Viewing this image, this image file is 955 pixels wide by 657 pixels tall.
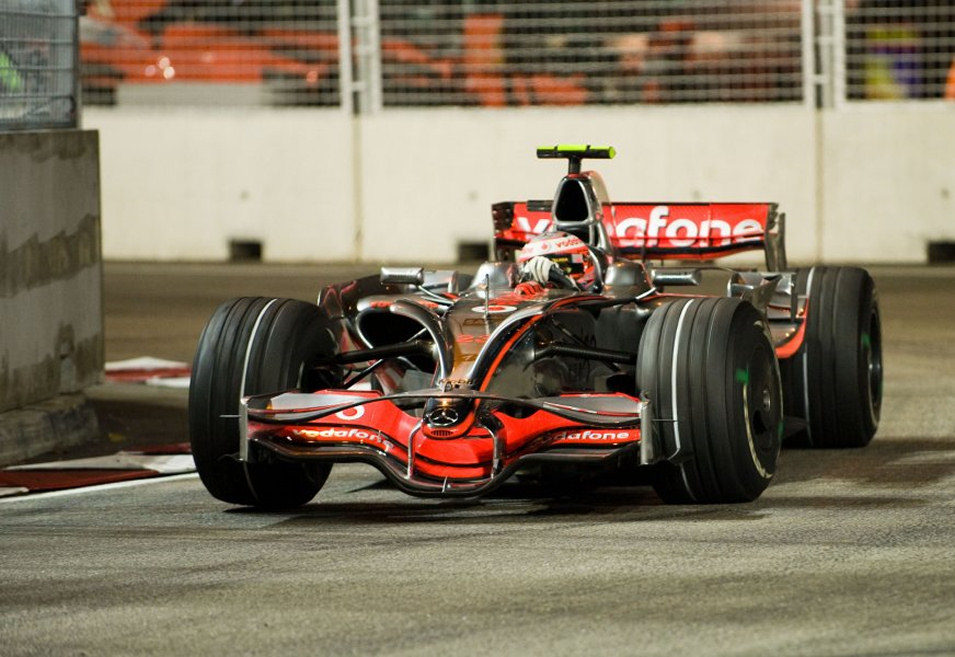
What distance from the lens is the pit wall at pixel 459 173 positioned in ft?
57.0

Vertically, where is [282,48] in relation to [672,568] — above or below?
above

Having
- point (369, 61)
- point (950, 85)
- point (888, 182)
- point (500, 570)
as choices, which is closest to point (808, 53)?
point (950, 85)

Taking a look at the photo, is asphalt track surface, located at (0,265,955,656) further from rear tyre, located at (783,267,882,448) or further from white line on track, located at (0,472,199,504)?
rear tyre, located at (783,267,882,448)

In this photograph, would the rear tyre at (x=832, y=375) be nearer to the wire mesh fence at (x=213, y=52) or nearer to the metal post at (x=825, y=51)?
the metal post at (x=825, y=51)

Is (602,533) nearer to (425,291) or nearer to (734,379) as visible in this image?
(734,379)

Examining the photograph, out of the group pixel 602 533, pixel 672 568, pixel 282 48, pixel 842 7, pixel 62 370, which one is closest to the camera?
pixel 672 568

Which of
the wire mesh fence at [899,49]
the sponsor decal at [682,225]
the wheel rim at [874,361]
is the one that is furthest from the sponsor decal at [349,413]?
the wire mesh fence at [899,49]

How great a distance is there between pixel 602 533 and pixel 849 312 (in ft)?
8.88

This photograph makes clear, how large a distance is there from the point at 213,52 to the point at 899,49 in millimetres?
6430

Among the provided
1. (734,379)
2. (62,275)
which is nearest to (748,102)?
(62,275)

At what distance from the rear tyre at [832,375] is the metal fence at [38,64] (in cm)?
387

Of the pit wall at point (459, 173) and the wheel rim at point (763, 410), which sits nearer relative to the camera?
the wheel rim at point (763, 410)

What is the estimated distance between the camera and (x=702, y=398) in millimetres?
7434

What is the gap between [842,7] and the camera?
17.7 metres
